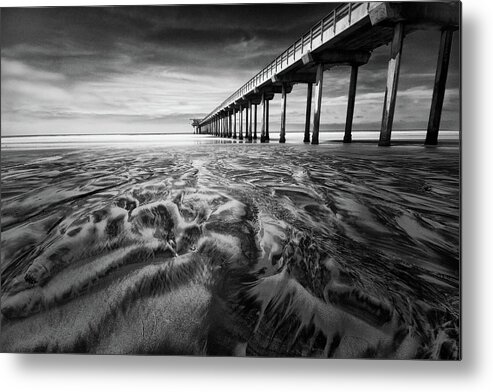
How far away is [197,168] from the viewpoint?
2.37m

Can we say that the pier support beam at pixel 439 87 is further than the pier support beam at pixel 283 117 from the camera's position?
No

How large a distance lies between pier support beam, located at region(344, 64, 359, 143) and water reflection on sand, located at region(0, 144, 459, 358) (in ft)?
0.26

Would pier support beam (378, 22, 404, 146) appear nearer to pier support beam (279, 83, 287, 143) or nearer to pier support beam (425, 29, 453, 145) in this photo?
pier support beam (425, 29, 453, 145)

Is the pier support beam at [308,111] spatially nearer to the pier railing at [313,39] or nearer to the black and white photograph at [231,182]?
the black and white photograph at [231,182]

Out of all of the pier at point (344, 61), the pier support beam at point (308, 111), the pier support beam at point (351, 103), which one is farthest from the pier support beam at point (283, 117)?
the pier support beam at point (351, 103)

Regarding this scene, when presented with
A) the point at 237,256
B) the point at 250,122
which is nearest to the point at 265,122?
the point at 250,122

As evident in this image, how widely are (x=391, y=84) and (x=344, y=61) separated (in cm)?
30

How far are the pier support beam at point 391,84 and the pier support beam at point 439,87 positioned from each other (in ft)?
0.67

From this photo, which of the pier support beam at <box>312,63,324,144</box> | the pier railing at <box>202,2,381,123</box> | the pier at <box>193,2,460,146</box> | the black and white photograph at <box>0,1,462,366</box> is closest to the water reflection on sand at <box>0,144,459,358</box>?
the black and white photograph at <box>0,1,462,366</box>

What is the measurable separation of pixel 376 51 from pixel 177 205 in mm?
1411

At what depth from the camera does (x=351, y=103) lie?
2.29m

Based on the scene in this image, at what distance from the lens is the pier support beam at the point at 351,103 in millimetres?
2268

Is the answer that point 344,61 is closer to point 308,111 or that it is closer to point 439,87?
point 308,111

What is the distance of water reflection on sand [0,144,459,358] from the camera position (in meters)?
2.10
